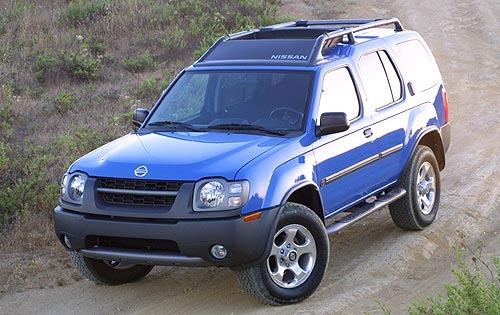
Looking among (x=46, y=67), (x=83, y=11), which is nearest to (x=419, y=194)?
(x=46, y=67)

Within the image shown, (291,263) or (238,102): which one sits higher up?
(238,102)

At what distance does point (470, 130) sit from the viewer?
41.8 ft

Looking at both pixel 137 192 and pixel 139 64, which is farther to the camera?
pixel 139 64

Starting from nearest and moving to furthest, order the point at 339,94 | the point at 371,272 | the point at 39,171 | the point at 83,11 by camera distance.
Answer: the point at 371,272 < the point at 339,94 < the point at 39,171 < the point at 83,11

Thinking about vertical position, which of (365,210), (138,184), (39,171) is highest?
(138,184)

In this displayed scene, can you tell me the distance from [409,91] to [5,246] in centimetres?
398

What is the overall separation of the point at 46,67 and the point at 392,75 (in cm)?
776

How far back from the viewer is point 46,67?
49.0ft

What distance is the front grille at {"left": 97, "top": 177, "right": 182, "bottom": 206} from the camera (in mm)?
6621

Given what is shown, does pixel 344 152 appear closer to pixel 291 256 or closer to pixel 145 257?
pixel 291 256

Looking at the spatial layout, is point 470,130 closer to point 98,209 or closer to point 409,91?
point 409,91

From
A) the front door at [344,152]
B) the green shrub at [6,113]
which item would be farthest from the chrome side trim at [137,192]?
the green shrub at [6,113]

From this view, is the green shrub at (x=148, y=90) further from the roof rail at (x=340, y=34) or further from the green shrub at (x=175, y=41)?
the roof rail at (x=340, y=34)

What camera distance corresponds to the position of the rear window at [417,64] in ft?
29.4
